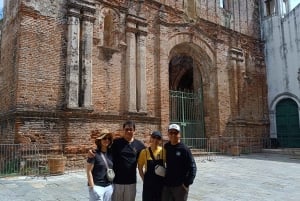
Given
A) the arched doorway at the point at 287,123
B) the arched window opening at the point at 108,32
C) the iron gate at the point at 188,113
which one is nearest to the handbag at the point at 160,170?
the arched window opening at the point at 108,32

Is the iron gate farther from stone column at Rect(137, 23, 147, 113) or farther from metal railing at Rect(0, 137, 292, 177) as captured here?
metal railing at Rect(0, 137, 292, 177)

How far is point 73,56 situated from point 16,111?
2.78 metres

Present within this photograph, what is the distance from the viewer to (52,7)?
11273 millimetres

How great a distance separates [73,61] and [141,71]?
3.10 metres

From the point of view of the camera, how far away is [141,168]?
4.19m

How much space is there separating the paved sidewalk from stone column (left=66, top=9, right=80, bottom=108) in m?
2.60

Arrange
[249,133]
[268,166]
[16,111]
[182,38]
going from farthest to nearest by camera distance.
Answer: [249,133], [182,38], [268,166], [16,111]

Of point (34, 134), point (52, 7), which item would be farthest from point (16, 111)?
point (52, 7)

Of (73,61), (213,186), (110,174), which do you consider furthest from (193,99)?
(110,174)

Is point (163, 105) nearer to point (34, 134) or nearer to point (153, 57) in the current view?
point (153, 57)

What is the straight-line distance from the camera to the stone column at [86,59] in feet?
37.8

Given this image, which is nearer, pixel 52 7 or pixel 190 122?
pixel 52 7

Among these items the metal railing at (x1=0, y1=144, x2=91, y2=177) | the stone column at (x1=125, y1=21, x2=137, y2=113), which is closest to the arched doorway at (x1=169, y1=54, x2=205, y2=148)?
the stone column at (x1=125, y1=21, x2=137, y2=113)

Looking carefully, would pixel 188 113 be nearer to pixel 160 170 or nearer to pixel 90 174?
pixel 160 170
